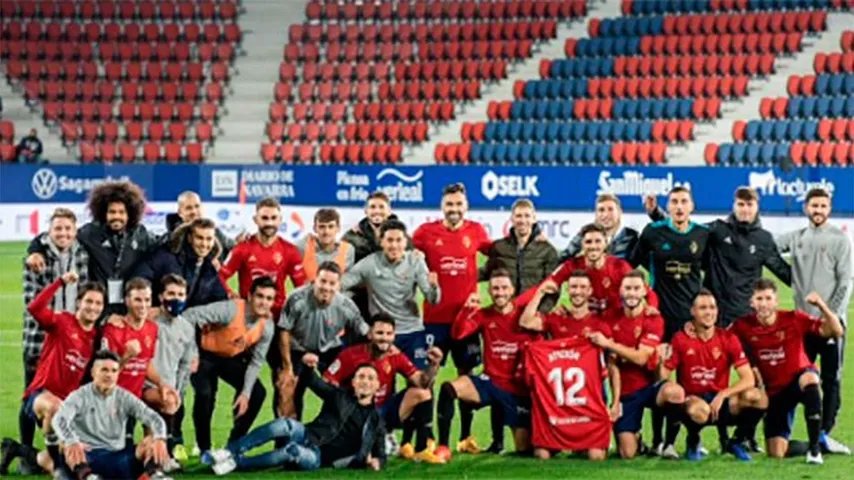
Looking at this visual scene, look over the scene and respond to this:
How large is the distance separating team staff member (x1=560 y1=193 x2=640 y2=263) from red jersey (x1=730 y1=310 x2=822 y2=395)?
1.31 m

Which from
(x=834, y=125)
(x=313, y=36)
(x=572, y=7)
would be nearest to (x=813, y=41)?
(x=834, y=125)

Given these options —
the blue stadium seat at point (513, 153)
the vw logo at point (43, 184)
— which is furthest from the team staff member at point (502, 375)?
the vw logo at point (43, 184)

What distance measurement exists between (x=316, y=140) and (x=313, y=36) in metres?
A: 3.33

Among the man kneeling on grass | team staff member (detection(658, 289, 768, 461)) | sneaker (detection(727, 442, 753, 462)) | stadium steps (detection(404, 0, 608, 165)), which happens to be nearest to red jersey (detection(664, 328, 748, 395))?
team staff member (detection(658, 289, 768, 461))

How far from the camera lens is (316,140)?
4303 centimetres

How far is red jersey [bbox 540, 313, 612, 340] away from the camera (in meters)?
13.8

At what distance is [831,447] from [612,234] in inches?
90.8

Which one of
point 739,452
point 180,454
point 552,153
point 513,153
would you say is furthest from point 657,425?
point 513,153

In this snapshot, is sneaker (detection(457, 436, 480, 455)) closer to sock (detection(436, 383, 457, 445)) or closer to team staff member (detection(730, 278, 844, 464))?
sock (detection(436, 383, 457, 445))

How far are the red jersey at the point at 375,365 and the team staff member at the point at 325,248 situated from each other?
921mm

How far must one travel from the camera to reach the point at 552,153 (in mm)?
38969

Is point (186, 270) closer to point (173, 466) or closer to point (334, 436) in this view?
point (173, 466)

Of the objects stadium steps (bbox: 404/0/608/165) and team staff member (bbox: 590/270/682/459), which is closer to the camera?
team staff member (bbox: 590/270/682/459)

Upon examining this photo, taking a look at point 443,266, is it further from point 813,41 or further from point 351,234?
point 813,41
